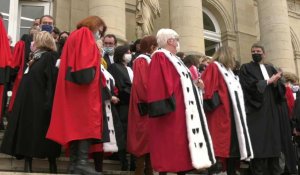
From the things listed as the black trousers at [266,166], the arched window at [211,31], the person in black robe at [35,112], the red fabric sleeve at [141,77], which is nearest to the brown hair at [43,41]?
the person in black robe at [35,112]

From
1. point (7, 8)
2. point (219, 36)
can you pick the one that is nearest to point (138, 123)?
point (7, 8)

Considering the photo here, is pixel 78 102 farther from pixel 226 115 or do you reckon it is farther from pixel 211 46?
pixel 211 46

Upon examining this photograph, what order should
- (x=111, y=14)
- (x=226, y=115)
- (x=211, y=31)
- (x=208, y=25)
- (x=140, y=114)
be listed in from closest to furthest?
(x=140, y=114)
(x=226, y=115)
(x=111, y=14)
(x=211, y=31)
(x=208, y=25)

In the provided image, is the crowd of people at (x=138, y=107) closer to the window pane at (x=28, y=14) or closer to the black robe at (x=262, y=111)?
the black robe at (x=262, y=111)

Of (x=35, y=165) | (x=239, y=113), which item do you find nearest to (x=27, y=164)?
(x=35, y=165)

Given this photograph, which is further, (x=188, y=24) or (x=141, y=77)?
(x=188, y=24)

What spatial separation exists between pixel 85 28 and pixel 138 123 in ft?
5.01

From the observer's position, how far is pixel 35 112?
5945 mm

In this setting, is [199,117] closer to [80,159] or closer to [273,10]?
[80,159]

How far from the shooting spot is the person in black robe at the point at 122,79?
278 inches

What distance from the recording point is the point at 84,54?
17.8 ft

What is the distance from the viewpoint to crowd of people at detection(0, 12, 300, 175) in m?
5.44

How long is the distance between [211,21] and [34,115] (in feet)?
47.4

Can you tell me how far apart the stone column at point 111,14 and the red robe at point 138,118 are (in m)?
5.59
